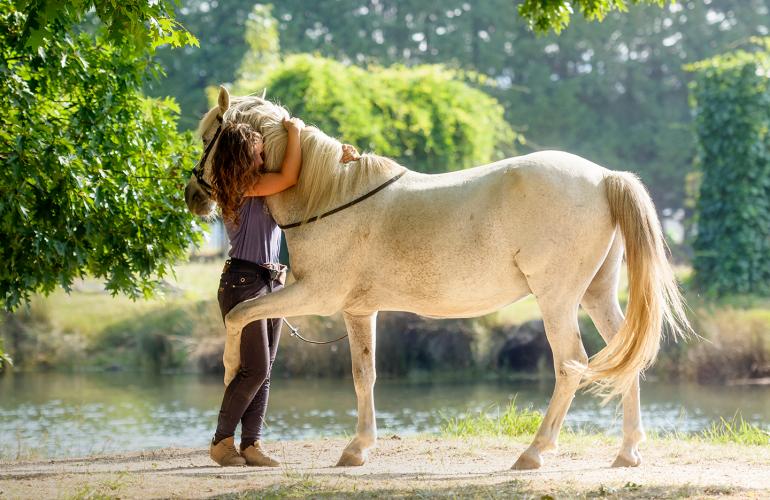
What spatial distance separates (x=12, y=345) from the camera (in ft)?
61.5

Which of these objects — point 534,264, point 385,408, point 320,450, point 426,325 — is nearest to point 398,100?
point 426,325

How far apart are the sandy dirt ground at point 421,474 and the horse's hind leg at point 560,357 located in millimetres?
220

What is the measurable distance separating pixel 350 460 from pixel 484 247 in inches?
61.8

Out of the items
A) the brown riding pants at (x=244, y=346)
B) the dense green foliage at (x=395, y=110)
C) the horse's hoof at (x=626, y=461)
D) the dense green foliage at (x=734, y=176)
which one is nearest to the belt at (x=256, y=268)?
the brown riding pants at (x=244, y=346)

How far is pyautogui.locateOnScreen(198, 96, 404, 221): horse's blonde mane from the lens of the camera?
5.80 m

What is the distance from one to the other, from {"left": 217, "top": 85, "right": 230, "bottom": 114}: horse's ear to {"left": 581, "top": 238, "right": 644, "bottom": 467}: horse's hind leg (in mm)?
2388

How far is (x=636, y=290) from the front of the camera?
5.61 meters

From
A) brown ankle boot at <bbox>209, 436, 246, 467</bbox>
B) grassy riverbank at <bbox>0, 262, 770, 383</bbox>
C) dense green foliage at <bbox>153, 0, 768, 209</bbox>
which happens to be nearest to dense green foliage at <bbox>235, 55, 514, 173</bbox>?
grassy riverbank at <bbox>0, 262, 770, 383</bbox>

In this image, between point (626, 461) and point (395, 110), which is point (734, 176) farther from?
point (626, 461)

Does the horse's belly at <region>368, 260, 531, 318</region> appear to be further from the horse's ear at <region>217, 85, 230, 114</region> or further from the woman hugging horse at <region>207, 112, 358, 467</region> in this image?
the horse's ear at <region>217, 85, 230, 114</region>

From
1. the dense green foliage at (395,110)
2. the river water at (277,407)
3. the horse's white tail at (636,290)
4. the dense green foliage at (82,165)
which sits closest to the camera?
the horse's white tail at (636,290)

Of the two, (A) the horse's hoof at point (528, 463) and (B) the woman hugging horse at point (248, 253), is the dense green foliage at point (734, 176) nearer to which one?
(A) the horse's hoof at point (528, 463)

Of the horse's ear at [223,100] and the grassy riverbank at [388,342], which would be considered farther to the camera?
the grassy riverbank at [388,342]

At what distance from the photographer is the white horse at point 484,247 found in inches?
219
